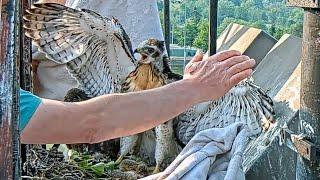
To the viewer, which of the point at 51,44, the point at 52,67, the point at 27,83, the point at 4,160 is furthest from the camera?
the point at 52,67

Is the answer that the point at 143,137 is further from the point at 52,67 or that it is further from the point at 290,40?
the point at 290,40

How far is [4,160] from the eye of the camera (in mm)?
637

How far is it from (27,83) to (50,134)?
0.84 metres

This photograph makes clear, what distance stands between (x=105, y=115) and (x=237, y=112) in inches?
37.6

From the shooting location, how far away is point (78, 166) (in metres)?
2.22

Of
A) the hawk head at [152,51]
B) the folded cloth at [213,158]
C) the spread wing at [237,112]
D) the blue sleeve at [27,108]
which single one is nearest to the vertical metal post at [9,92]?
the blue sleeve at [27,108]

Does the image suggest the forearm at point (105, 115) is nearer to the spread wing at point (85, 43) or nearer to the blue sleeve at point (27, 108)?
the blue sleeve at point (27, 108)

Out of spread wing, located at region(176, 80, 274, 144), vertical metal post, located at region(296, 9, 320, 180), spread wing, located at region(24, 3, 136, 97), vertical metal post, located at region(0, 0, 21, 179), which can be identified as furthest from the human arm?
spread wing, located at region(24, 3, 136, 97)

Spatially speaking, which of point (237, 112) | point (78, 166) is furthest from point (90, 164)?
point (237, 112)

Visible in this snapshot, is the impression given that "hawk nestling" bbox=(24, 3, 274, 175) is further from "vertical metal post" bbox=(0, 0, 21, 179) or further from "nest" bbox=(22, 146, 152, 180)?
"vertical metal post" bbox=(0, 0, 21, 179)

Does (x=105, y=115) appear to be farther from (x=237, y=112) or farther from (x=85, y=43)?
(x=85, y=43)

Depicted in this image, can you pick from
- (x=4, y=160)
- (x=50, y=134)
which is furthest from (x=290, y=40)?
(x=4, y=160)

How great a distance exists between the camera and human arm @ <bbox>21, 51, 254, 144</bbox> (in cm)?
109

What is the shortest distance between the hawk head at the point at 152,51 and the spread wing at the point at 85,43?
0.16 m
